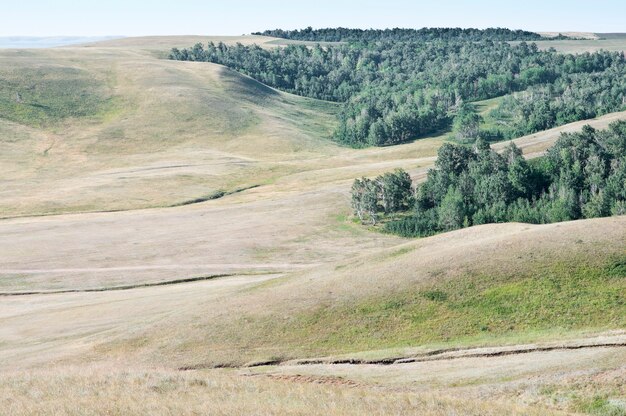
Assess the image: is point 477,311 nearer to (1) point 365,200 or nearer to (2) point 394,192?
(1) point 365,200

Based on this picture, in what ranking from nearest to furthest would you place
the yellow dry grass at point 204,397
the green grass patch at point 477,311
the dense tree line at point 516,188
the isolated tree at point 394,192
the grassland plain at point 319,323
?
1. the yellow dry grass at point 204,397
2. the grassland plain at point 319,323
3. the green grass patch at point 477,311
4. the dense tree line at point 516,188
5. the isolated tree at point 394,192

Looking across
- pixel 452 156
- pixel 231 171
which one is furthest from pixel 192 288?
pixel 231 171

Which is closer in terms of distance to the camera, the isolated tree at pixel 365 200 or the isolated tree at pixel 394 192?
the isolated tree at pixel 365 200

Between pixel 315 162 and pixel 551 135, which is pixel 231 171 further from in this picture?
pixel 551 135

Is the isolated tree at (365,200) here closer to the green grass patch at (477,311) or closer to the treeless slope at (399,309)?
the treeless slope at (399,309)

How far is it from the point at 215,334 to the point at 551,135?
5818 inches

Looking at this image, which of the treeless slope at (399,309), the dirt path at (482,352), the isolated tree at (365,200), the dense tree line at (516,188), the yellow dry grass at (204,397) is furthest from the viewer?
the isolated tree at (365,200)

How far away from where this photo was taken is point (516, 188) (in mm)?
128000

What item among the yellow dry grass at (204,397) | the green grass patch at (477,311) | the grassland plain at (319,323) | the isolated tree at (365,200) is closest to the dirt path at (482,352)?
the grassland plain at (319,323)

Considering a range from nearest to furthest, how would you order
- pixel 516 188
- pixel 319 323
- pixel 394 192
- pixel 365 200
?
pixel 319 323 < pixel 516 188 < pixel 365 200 < pixel 394 192

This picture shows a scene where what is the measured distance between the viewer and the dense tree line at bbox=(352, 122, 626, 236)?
12094cm

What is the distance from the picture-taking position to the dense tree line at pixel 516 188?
121 m

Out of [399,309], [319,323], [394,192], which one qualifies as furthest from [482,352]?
[394,192]

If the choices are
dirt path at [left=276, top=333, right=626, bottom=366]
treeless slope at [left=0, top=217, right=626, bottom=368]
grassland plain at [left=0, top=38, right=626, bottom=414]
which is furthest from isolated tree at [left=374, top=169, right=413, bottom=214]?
dirt path at [left=276, top=333, right=626, bottom=366]
